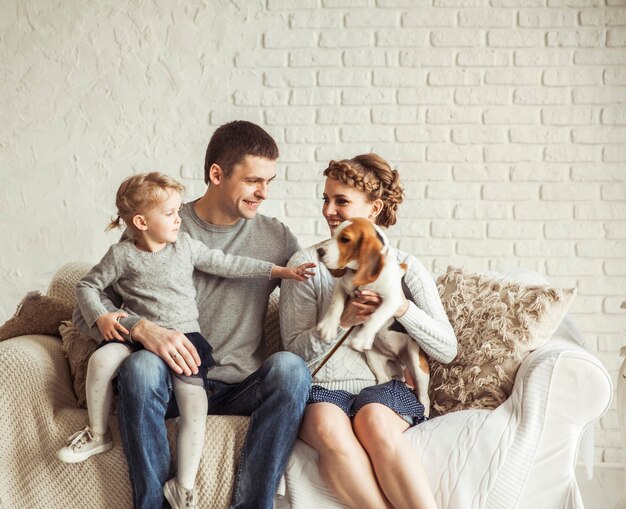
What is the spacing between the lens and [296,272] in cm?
208

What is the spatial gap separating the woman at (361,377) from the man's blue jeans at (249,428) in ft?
0.27

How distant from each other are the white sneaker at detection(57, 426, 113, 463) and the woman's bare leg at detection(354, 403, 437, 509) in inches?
27.3

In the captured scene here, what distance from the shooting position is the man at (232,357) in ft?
6.21

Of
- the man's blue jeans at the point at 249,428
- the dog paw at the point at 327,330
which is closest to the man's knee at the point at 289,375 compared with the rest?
the man's blue jeans at the point at 249,428

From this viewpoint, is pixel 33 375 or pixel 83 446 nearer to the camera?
pixel 83 446

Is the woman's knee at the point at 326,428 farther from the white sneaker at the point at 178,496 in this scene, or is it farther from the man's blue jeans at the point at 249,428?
the white sneaker at the point at 178,496

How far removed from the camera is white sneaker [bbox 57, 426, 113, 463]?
1.96m

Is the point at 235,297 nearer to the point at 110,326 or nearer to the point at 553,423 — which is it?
the point at 110,326

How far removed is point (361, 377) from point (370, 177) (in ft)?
1.95

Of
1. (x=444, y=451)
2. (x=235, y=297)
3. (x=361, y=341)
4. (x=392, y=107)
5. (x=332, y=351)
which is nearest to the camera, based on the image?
(x=361, y=341)

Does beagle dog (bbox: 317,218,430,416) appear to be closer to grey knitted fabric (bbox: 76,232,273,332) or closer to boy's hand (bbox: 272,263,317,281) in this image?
boy's hand (bbox: 272,263,317,281)

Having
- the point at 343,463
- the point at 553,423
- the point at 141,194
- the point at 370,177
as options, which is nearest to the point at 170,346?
the point at 141,194

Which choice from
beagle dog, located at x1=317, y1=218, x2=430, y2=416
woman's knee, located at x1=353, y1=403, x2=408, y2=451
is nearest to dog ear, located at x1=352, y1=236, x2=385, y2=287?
beagle dog, located at x1=317, y1=218, x2=430, y2=416

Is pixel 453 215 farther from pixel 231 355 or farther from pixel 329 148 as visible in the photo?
pixel 231 355
